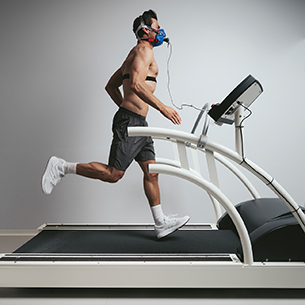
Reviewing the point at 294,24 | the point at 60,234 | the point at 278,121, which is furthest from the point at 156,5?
the point at 60,234

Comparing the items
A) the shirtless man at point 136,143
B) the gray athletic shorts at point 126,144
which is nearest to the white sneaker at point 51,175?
the shirtless man at point 136,143

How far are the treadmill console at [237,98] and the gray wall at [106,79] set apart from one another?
64.5 inches

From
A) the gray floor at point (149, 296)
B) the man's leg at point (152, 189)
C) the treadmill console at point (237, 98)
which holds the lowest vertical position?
the gray floor at point (149, 296)

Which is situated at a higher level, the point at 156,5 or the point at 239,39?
the point at 156,5

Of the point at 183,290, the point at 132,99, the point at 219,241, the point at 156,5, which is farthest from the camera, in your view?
the point at 156,5

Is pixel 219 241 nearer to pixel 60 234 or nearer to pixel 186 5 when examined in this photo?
pixel 60 234

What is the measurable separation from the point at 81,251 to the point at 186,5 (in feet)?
8.85

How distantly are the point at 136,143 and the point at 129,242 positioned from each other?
0.73m

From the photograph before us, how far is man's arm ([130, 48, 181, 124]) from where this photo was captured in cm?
224

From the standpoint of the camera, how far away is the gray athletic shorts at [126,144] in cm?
253

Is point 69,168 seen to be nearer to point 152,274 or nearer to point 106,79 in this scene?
point 152,274

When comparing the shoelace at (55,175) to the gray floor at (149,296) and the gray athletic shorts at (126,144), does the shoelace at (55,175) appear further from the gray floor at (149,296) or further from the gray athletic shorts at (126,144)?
the gray floor at (149,296)

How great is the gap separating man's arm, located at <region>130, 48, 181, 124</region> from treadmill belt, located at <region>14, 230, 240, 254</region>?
85 centimetres

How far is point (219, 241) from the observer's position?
2395 millimetres
